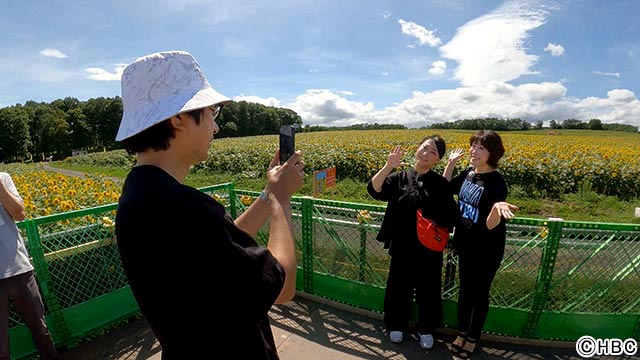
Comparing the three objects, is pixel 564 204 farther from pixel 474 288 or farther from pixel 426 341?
pixel 426 341

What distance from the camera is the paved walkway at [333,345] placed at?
10.8 feet

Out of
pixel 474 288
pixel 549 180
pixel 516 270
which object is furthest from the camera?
pixel 549 180

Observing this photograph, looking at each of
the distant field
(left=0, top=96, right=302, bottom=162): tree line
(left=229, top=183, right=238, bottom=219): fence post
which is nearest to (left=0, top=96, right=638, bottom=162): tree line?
(left=0, top=96, right=302, bottom=162): tree line

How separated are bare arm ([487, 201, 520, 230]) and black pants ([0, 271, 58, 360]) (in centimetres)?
392

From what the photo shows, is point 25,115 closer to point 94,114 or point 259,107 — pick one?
point 94,114

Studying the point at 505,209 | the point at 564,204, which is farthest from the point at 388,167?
the point at 564,204

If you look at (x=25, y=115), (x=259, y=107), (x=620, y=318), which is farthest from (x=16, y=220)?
(x=259, y=107)

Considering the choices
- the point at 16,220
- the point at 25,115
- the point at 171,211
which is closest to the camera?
the point at 171,211

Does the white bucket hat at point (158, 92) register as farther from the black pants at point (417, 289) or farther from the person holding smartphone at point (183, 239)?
→ the black pants at point (417, 289)

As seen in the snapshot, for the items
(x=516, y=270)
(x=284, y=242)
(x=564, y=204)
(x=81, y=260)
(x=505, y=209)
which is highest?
(x=284, y=242)

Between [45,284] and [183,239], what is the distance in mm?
3160

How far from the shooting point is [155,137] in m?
1.09

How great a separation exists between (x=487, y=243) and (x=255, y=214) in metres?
2.37

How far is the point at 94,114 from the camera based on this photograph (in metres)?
63.2
